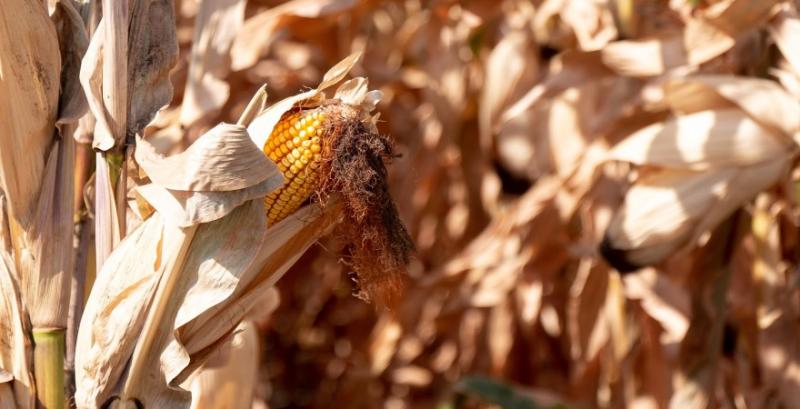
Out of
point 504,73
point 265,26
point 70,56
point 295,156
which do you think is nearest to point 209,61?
point 265,26

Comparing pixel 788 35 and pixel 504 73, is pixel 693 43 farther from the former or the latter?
pixel 504 73

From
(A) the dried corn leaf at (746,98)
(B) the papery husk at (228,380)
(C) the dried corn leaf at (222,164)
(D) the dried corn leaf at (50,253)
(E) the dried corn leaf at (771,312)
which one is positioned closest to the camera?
(C) the dried corn leaf at (222,164)

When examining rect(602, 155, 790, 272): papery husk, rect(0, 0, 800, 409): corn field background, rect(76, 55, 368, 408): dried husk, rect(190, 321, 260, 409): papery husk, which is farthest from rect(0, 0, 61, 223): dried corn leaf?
rect(602, 155, 790, 272): papery husk

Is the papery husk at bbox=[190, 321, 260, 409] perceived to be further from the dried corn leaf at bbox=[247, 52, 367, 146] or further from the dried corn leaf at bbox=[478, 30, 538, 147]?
the dried corn leaf at bbox=[478, 30, 538, 147]

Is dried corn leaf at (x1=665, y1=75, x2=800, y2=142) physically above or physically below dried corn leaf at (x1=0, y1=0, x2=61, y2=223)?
below

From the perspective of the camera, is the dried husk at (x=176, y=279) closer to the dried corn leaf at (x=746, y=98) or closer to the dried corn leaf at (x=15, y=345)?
the dried corn leaf at (x=15, y=345)

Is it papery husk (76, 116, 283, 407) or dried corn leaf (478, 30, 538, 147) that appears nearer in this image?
papery husk (76, 116, 283, 407)

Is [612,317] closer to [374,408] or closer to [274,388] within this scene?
[374,408]

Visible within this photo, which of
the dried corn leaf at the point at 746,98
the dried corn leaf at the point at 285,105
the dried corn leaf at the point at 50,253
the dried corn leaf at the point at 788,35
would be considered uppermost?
the dried corn leaf at the point at 285,105

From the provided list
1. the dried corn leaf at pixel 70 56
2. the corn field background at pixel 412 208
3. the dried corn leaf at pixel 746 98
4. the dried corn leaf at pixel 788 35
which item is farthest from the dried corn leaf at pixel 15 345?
the dried corn leaf at pixel 788 35
